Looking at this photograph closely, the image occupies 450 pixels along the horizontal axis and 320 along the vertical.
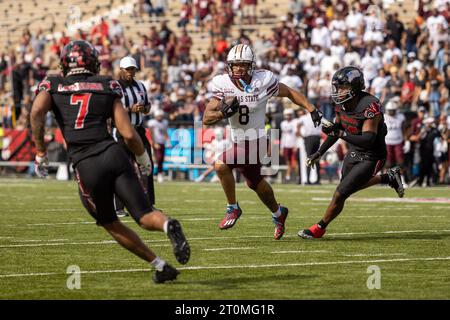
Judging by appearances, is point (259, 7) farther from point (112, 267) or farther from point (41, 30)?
point (112, 267)

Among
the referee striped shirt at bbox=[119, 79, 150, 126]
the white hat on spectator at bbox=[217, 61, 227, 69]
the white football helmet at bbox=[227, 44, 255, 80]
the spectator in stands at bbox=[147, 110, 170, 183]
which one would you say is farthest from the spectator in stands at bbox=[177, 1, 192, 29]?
the white football helmet at bbox=[227, 44, 255, 80]

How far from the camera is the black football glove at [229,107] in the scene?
10.5 meters

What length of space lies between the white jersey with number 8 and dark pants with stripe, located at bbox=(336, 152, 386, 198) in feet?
3.15

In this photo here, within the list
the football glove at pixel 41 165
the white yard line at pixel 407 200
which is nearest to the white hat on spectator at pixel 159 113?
the white yard line at pixel 407 200

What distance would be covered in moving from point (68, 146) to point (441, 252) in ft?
12.4

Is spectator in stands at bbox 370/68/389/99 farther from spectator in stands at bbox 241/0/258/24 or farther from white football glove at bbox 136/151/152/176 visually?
white football glove at bbox 136/151/152/176

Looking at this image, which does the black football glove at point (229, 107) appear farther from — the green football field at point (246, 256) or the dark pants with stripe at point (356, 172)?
the dark pants with stripe at point (356, 172)

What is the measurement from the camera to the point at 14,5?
37438 millimetres

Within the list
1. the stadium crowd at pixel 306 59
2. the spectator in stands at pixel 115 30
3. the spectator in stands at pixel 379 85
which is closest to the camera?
the spectator in stands at pixel 379 85

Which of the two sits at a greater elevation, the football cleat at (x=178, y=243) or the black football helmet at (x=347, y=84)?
the black football helmet at (x=347, y=84)

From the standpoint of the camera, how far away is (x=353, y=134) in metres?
11.3

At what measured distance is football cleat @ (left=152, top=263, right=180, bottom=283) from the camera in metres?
7.73

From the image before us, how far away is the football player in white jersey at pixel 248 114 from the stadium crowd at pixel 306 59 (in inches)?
467
